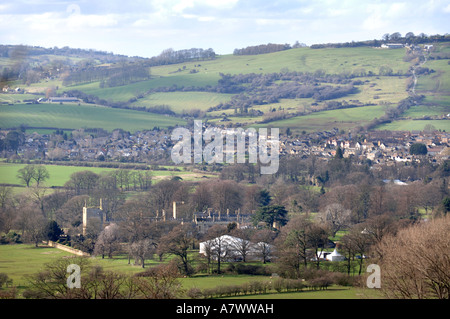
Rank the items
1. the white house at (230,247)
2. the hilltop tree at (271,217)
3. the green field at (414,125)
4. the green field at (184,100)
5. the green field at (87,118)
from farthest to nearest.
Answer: the green field at (184,100), the green field at (87,118), the green field at (414,125), the hilltop tree at (271,217), the white house at (230,247)

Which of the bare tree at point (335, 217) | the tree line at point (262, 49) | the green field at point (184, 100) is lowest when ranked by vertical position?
the bare tree at point (335, 217)

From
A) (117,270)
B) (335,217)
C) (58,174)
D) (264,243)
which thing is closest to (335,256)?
(264,243)

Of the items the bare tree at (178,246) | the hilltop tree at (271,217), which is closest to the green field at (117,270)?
the bare tree at (178,246)

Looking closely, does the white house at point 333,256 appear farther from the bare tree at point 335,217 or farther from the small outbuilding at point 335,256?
the bare tree at point 335,217

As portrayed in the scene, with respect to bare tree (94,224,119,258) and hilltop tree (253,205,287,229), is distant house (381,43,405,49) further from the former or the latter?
bare tree (94,224,119,258)

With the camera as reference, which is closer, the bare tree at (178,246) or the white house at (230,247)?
the bare tree at (178,246)
